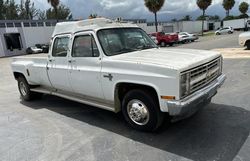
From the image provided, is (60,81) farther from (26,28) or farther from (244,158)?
(26,28)

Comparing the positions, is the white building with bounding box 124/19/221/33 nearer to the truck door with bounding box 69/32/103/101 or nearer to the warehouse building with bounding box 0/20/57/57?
the warehouse building with bounding box 0/20/57/57

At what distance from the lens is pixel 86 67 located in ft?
17.2

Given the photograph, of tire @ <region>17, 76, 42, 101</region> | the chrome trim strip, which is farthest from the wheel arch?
tire @ <region>17, 76, 42, 101</region>

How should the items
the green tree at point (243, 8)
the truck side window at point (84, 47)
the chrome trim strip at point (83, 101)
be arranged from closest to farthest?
the chrome trim strip at point (83, 101), the truck side window at point (84, 47), the green tree at point (243, 8)

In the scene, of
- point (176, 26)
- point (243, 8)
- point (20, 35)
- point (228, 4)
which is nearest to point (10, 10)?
point (20, 35)

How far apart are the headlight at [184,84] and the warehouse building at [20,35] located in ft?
118

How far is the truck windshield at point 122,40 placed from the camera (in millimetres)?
5086

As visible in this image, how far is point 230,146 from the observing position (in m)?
3.96

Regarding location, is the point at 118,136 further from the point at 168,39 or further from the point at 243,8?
the point at 243,8

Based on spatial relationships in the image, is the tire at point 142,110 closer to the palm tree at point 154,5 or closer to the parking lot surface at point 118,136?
the parking lot surface at point 118,136

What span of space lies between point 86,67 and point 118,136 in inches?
62.0

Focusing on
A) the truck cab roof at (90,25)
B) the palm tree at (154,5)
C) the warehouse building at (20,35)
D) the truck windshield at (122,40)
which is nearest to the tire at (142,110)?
the truck windshield at (122,40)

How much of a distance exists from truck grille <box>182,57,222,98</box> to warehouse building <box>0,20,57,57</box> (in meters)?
35.5

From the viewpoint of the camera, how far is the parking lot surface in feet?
13.0
